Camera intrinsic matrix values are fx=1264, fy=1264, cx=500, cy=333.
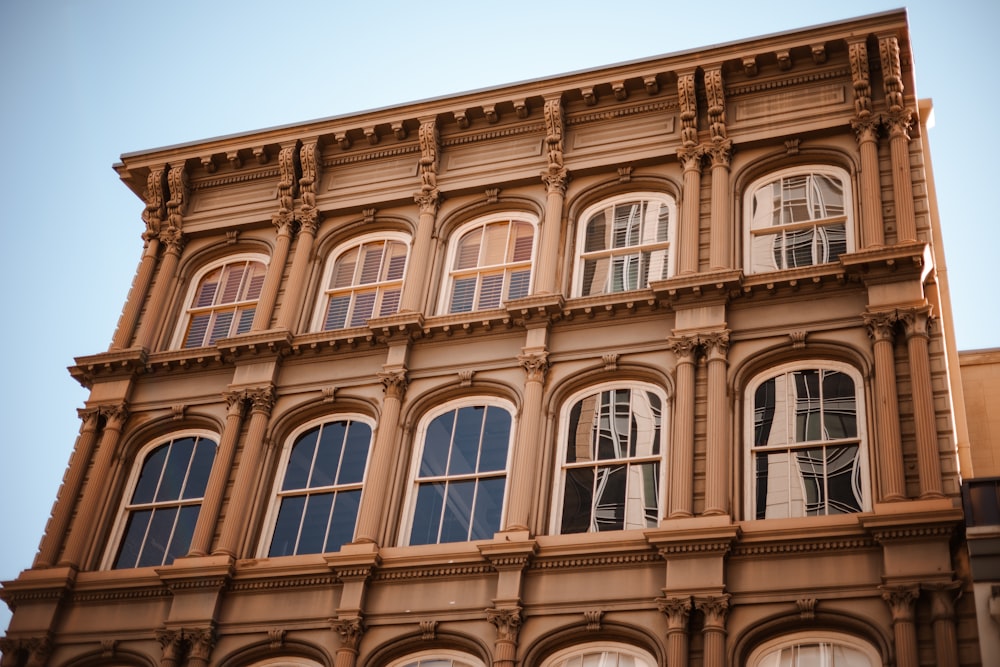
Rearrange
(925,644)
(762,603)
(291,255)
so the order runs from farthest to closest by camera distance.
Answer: (291,255), (762,603), (925,644)

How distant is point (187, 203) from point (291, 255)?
3343 mm

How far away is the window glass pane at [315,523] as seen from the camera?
839 inches

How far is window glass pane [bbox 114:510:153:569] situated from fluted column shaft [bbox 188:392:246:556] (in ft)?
4.75

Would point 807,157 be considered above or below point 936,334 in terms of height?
above

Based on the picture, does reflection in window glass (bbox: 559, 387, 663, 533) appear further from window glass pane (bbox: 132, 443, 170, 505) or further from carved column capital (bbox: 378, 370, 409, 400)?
window glass pane (bbox: 132, 443, 170, 505)

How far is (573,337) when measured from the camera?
71.3ft

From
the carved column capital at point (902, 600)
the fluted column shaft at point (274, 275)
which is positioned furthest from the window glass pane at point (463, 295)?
the carved column capital at point (902, 600)

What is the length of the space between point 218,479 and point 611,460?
6.99 metres

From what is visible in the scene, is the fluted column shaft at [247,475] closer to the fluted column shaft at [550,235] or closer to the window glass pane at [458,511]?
the window glass pane at [458,511]

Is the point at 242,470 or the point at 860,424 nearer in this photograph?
the point at 860,424

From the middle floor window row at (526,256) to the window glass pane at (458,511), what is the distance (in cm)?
380

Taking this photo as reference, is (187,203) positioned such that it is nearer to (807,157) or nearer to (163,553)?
(163,553)

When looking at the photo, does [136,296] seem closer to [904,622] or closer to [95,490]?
[95,490]

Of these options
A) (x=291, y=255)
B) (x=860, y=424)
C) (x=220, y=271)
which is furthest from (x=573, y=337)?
(x=220, y=271)
